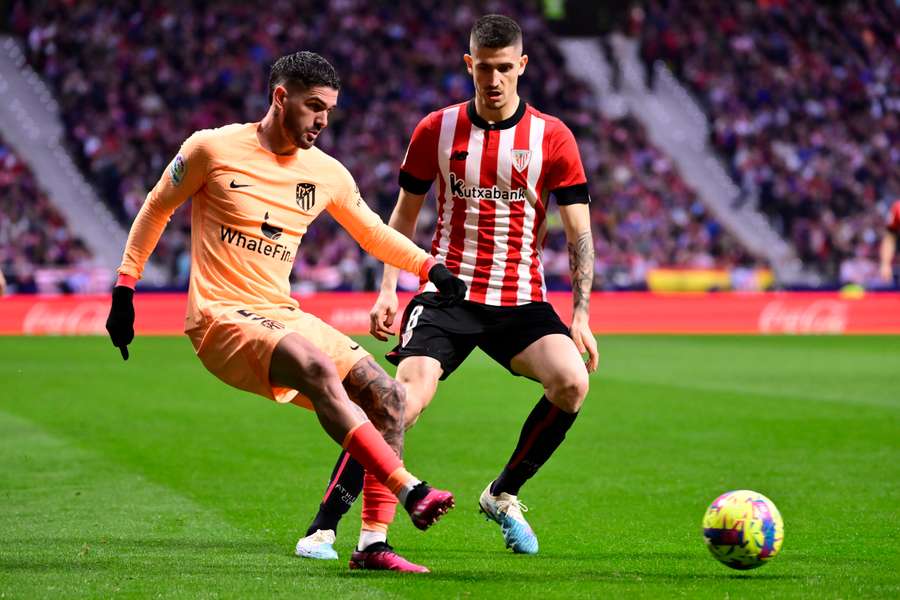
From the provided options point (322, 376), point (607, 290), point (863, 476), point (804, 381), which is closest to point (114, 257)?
point (607, 290)

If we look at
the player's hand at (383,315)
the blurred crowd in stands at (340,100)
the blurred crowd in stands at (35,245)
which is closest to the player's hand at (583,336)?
the player's hand at (383,315)

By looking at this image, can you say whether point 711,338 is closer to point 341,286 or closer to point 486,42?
point 341,286

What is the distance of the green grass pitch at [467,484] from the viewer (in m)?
5.69

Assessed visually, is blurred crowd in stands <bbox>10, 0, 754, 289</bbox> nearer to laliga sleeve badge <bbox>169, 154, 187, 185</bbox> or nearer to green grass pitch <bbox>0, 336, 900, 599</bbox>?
green grass pitch <bbox>0, 336, 900, 599</bbox>

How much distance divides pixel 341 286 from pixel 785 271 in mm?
10202

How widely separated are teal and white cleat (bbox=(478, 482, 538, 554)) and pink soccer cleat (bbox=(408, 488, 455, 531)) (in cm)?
120

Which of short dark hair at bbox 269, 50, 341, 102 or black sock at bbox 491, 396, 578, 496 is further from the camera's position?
black sock at bbox 491, 396, 578, 496

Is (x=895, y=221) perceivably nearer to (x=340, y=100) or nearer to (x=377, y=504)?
(x=377, y=504)

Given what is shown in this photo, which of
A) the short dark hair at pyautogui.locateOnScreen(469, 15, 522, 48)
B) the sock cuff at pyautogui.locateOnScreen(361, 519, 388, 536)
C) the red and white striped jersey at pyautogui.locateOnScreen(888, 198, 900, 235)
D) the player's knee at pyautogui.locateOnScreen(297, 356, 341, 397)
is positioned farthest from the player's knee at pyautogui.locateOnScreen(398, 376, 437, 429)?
the red and white striped jersey at pyautogui.locateOnScreen(888, 198, 900, 235)

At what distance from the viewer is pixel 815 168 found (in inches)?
1271

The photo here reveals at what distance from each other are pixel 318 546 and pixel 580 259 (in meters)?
1.95

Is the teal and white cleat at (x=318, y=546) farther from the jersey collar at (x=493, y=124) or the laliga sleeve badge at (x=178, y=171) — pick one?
the jersey collar at (x=493, y=124)

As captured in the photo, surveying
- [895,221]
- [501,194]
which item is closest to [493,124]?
[501,194]

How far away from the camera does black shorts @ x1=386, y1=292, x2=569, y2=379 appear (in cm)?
681
